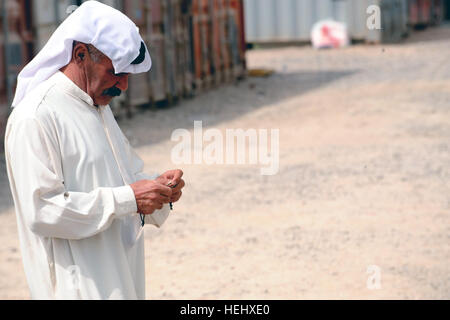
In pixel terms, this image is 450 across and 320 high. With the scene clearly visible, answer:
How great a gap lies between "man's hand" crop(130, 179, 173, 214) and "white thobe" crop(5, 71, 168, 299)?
23mm

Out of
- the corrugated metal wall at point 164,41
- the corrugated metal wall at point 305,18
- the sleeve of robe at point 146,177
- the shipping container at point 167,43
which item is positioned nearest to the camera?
the sleeve of robe at point 146,177

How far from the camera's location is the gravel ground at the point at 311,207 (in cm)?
550

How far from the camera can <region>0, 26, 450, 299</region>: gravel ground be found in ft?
18.0

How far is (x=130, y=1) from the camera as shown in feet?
40.3

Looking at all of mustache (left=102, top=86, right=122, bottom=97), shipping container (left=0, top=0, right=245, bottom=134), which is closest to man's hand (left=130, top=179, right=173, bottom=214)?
mustache (left=102, top=86, right=122, bottom=97)

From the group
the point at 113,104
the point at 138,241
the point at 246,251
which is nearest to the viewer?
the point at 138,241

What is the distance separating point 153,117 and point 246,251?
643cm

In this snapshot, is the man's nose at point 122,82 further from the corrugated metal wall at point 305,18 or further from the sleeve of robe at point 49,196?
the corrugated metal wall at point 305,18

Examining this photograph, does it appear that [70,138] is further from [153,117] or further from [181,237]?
[153,117]

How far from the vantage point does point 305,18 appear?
70.0ft

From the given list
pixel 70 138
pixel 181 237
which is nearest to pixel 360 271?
pixel 181 237

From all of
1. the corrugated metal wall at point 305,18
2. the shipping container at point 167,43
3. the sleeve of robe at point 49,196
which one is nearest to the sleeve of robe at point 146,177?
the sleeve of robe at point 49,196

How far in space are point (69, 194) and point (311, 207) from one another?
194 inches
